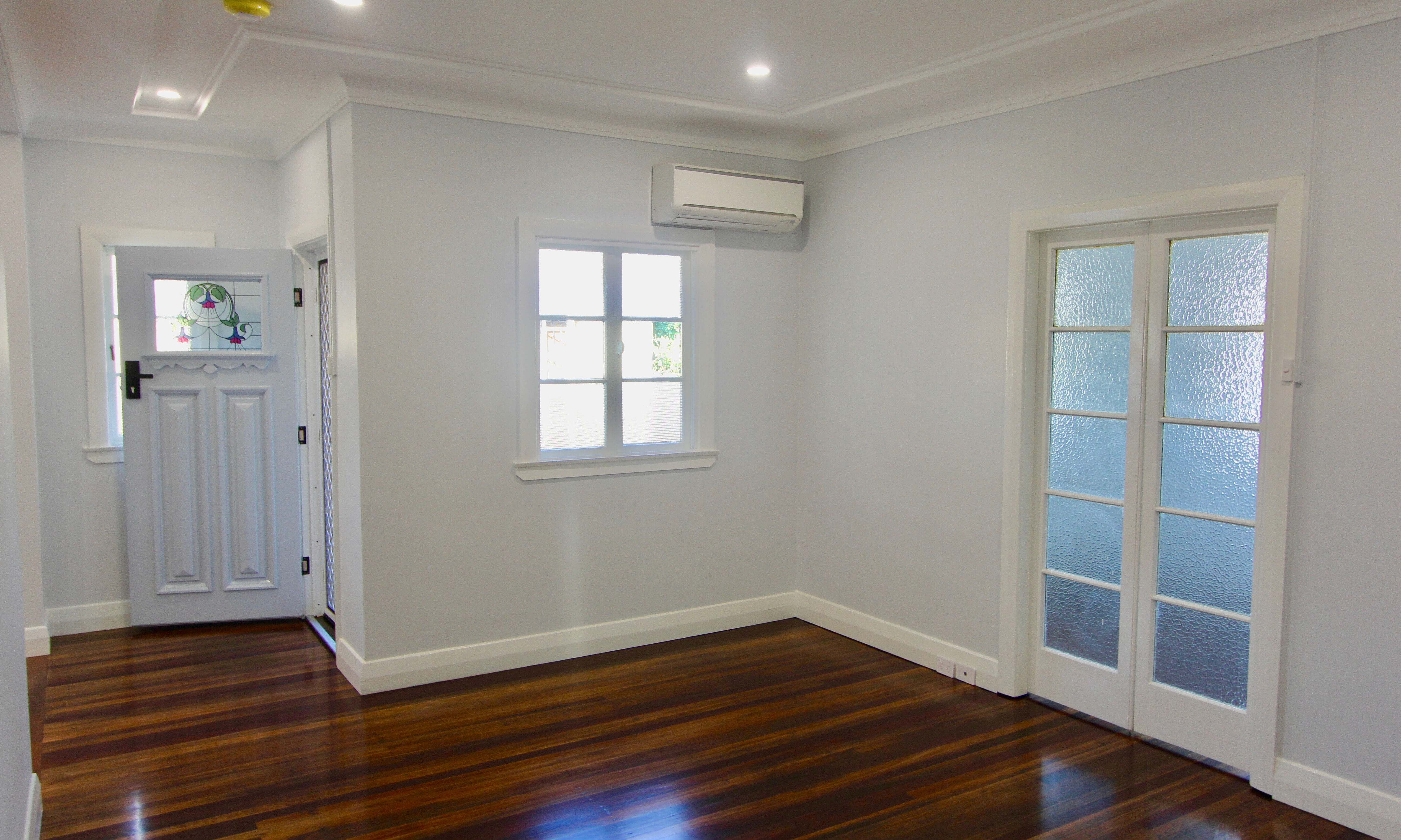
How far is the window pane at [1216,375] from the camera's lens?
3.07 metres

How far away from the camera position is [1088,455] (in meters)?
3.63

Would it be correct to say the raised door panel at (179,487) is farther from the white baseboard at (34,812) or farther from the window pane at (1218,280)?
the window pane at (1218,280)

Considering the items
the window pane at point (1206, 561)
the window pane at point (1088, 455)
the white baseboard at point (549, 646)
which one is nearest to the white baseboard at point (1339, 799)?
the window pane at point (1206, 561)

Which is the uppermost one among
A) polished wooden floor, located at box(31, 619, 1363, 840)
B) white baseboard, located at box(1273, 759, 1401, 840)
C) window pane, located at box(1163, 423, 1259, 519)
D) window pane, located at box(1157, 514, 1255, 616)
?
window pane, located at box(1163, 423, 1259, 519)

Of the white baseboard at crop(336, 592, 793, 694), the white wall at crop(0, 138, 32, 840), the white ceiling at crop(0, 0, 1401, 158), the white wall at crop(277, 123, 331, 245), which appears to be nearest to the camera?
the white wall at crop(0, 138, 32, 840)

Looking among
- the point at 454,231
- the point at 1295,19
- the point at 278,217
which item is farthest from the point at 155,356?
the point at 1295,19

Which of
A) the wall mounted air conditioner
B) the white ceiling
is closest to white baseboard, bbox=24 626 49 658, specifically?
the white ceiling

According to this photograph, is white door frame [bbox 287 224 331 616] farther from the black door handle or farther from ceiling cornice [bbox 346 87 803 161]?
ceiling cornice [bbox 346 87 803 161]

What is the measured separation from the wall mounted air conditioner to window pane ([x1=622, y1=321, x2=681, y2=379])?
52cm

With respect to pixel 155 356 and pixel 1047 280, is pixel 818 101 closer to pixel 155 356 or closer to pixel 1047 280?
pixel 1047 280

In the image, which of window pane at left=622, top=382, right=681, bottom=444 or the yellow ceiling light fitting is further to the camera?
window pane at left=622, top=382, right=681, bottom=444

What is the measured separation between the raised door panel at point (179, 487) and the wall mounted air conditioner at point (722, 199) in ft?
8.67

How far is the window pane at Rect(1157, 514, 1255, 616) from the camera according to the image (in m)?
3.11

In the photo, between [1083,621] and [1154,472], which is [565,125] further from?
[1083,621]
